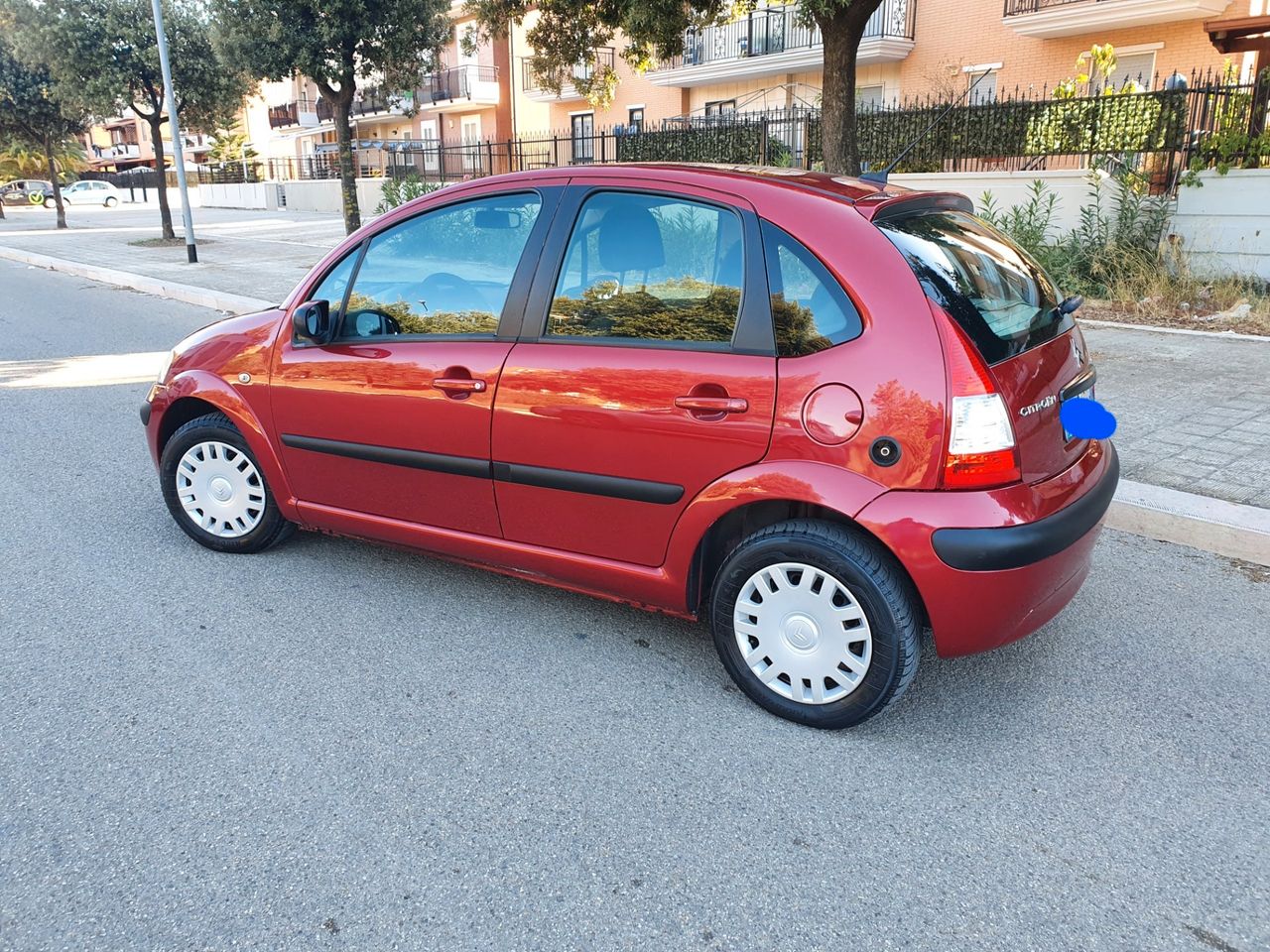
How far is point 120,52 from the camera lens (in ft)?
65.2

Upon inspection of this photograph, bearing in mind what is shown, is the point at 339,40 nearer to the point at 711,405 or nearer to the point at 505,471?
the point at 505,471

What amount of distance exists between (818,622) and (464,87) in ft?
119

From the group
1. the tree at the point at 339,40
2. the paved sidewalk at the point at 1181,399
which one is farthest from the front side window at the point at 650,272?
the tree at the point at 339,40

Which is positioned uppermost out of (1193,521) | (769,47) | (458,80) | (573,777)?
(458,80)

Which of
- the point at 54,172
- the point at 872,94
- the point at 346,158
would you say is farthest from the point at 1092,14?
the point at 54,172

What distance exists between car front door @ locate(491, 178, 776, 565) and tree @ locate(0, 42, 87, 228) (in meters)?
26.0

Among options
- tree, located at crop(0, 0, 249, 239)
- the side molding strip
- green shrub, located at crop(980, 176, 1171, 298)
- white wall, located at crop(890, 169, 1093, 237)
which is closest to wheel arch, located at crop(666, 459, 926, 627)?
the side molding strip

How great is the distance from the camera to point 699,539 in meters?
3.12

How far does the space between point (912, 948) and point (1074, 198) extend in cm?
1128

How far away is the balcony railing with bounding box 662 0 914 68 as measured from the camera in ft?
69.6

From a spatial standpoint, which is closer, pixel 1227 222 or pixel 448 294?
pixel 448 294

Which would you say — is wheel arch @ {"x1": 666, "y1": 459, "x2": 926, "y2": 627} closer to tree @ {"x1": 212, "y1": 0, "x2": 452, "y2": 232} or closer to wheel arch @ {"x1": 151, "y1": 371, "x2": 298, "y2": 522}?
wheel arch @ {"x1": 151, "y1": 371, "x2": 298, "y2": 522}

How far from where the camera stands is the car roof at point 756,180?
3121 mm

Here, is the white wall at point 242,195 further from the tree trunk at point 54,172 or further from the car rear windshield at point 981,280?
the car rear windshield at point 981,280
